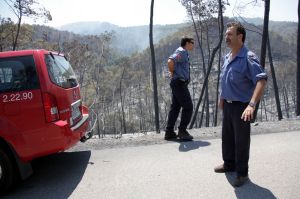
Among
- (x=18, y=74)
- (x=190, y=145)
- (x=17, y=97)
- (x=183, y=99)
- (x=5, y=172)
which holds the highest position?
(x=18, y=74)

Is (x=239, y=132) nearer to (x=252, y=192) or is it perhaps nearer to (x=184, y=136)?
(x=252, y=192)

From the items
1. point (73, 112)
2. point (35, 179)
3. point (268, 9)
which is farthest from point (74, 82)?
point (268, 9)

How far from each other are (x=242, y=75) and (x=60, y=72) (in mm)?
2583

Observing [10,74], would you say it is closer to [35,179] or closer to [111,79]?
[35,179]

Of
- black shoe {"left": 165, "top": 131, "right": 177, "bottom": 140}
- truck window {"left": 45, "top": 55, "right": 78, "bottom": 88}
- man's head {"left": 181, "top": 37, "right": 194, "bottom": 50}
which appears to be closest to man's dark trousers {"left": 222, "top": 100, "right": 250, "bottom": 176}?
truck window {"left": 45, "top": 55, "right": 78, "bottom": 88}

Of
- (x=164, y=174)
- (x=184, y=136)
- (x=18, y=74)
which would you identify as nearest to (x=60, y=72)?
(x=18, y=74)

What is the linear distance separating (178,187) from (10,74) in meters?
2.60

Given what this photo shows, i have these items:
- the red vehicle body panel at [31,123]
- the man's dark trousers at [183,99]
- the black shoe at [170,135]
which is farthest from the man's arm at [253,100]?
the black shoe at [170,135]

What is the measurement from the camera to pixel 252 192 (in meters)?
4.35

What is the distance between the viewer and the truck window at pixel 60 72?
5.15 meters

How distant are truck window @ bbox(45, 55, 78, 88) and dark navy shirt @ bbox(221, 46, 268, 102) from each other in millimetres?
2260

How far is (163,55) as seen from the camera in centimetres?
10962

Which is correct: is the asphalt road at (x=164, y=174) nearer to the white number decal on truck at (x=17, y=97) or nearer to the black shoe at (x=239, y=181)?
the black shoe at (x=239, y=181)

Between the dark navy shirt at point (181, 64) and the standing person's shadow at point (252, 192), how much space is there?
3.09 metres
